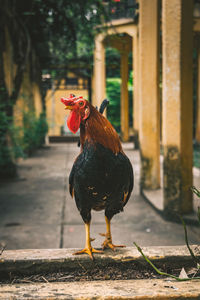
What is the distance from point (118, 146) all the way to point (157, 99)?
3961mm

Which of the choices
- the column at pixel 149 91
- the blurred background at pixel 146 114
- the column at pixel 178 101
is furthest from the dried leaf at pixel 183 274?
the column at pixel 149 91

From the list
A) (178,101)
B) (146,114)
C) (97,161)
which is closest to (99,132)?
(97,161)

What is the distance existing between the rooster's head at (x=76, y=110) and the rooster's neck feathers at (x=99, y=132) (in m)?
0.03

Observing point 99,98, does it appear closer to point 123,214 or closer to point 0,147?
point 0,147

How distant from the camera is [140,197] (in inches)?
219

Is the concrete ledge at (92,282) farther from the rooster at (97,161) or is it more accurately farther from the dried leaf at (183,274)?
Result: the rooster at (97,161)

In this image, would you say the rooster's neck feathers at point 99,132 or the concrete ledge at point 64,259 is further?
the concrete ledge at point 64,259

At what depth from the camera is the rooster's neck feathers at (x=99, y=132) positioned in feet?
5.13

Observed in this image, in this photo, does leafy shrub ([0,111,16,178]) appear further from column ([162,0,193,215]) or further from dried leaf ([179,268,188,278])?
dried leaf ([179,268,188,278])

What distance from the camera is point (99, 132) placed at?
1588 millimetres

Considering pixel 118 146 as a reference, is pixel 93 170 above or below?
below

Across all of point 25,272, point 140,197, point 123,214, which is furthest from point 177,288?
point 140,197

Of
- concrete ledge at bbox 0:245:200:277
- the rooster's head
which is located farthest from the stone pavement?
the rooster's head

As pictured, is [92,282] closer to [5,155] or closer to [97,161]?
[97,161]
